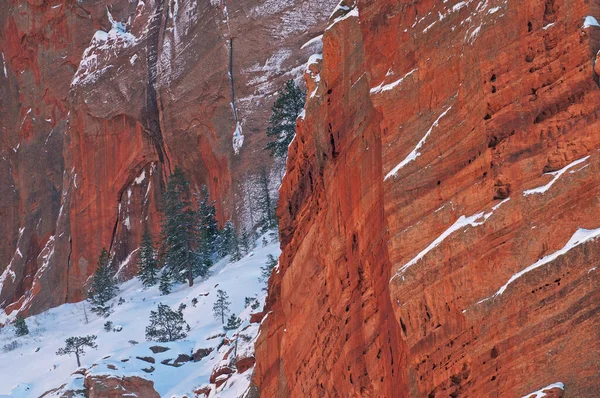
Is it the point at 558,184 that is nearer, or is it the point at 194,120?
the point at 558,184

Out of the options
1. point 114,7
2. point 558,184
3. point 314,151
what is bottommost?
point 558,184

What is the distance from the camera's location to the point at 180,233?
6097cm

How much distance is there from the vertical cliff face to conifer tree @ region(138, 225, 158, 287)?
39.3 meters

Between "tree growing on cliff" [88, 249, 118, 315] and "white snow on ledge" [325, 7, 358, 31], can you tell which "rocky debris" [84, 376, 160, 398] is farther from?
"white snow on ledge" [325, 7, 358, 31]

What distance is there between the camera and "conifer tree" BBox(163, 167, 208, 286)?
58.8 meters

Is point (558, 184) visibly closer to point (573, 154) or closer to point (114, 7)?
point (573, 154)

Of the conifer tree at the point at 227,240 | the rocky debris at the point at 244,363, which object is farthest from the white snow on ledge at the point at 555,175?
the conifer tree at the point at 227,240

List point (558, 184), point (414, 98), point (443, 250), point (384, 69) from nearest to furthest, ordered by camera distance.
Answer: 1. point (558, 184)
2. point (443, 250)
3. point (414, 98)
4. point (384, 69)

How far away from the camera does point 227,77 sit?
65.4 metres

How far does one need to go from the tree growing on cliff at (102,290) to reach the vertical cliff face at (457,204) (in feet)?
122

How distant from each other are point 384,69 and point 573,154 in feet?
17.8

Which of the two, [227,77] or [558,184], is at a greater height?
[227,77]

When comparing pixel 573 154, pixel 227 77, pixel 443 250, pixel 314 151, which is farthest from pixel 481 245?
pixel 227 77

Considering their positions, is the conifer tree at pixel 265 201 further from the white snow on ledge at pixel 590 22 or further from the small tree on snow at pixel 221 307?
the white snow on ledge at pixel 590 22
